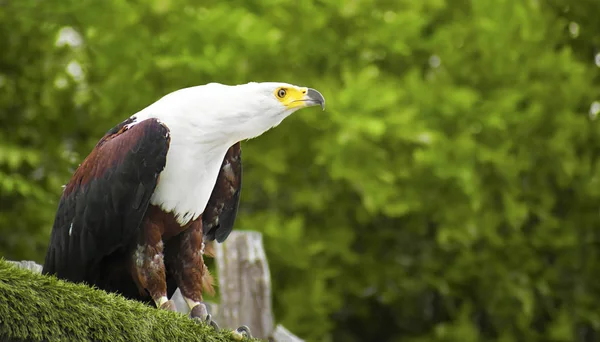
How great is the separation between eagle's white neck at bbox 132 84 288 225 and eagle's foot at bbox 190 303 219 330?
440 mm

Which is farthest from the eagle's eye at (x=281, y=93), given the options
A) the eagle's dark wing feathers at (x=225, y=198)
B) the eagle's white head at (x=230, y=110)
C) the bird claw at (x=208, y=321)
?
the bird claw at (x=208, y=321)

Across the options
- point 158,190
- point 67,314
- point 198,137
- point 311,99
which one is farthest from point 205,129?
point 67,314

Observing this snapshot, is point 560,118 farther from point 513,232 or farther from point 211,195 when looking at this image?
point 211,195

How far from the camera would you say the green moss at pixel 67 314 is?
9.41 ft

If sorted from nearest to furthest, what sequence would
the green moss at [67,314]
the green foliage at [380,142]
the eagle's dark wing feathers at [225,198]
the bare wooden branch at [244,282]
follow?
1. the green moss at [67,314]
2. the eagle's dark wing feathers at [225,198]
3. the bare wooden branch at [244,282]
4. the green foliage at [380,142]

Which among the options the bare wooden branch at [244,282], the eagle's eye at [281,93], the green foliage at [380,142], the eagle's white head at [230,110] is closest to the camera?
the eagle's white head at [230,110]

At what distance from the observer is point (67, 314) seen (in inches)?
118

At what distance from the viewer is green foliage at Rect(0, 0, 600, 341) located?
32.5 ft

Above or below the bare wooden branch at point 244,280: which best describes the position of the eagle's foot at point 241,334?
above

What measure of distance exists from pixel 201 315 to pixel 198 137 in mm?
792

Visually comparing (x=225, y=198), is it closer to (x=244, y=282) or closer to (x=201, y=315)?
(x=201, y=315)

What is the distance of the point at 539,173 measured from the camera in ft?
36.9

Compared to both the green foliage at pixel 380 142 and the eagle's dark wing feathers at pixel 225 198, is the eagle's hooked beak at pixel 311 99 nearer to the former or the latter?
the eagle's dark wing feathers at pixel 225 198

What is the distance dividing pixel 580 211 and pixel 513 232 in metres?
0.90
